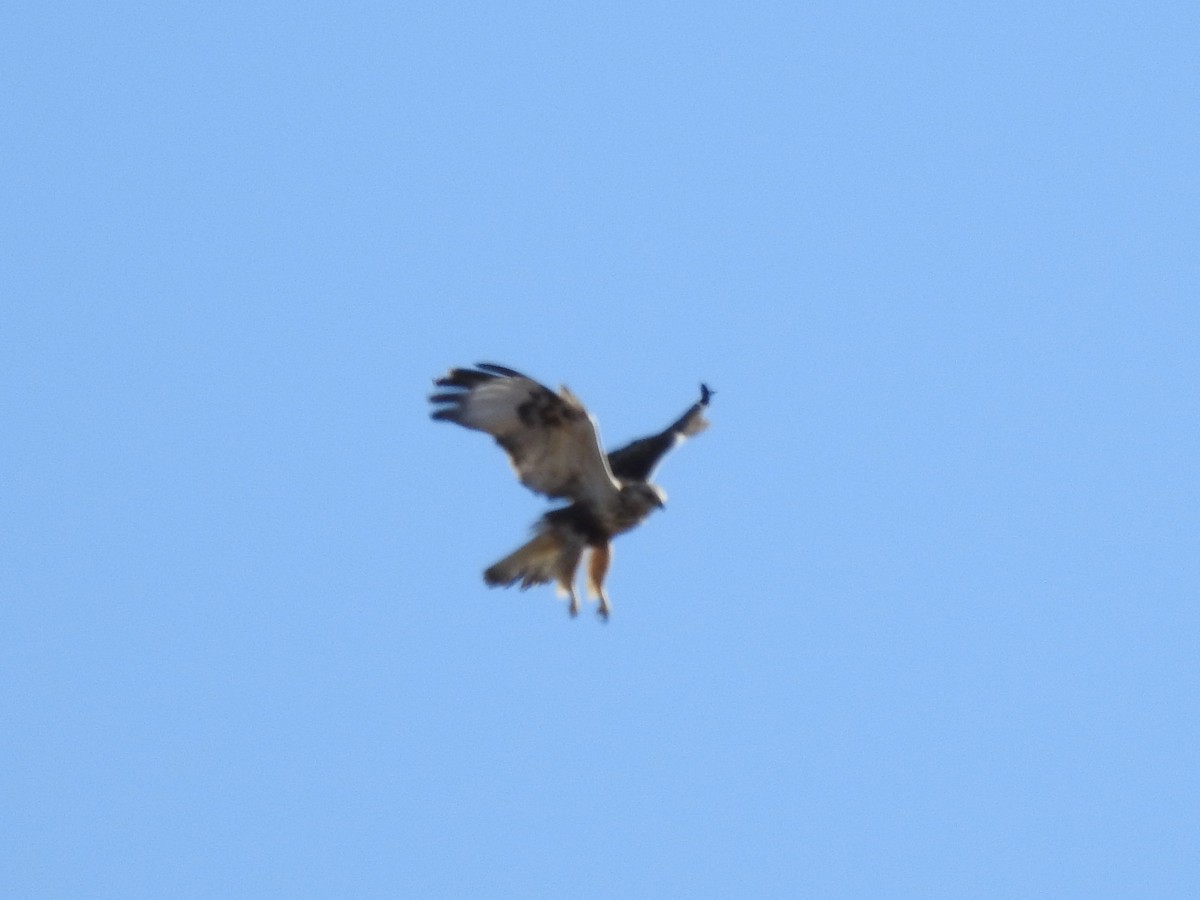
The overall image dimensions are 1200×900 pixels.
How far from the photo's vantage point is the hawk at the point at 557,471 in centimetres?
2291

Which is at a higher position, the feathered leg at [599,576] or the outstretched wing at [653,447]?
the outstretched wing at [653,447]

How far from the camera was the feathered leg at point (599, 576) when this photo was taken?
950 inches

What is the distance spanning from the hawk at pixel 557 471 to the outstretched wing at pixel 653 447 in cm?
1

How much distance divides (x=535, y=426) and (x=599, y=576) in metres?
1.52

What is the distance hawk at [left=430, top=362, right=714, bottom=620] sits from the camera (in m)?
22.9

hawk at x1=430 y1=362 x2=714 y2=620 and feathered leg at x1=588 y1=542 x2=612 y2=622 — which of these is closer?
hawk at x1=430 y1=362 x2=714 y2=620

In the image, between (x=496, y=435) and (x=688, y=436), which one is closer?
(x=496, y=435)

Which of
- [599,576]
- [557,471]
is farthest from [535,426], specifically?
[599,576]

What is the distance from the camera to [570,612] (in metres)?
24.0

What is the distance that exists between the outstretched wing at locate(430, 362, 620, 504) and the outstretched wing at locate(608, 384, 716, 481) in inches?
24.3

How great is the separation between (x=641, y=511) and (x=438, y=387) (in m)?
1.59

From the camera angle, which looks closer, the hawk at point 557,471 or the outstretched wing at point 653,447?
the hawk at point 557,471

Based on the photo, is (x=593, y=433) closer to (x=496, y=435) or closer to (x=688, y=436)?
(x=496, y=435)

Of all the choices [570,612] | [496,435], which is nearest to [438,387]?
[496,435]
